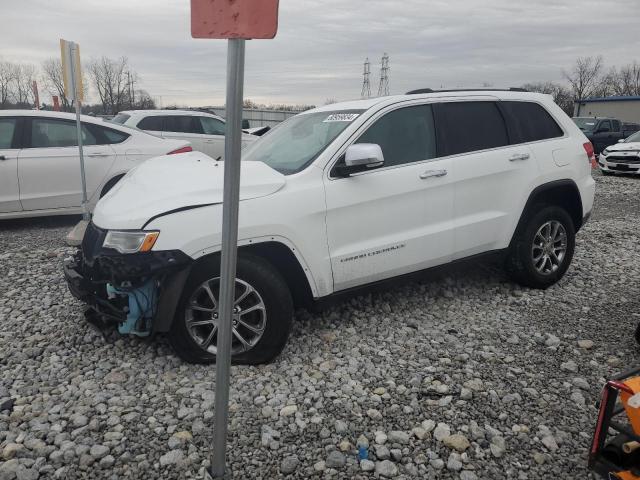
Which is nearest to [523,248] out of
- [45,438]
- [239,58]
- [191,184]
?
[191,184]

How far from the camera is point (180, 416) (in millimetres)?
2977

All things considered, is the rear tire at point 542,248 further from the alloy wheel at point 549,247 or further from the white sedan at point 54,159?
the white sedan at point 54,159

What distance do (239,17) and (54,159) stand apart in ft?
20.3

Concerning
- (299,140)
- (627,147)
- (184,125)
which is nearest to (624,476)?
(299,140)

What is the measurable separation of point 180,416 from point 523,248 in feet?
10.7

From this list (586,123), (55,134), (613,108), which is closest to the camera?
(55,134)

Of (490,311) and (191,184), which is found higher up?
(191,184)

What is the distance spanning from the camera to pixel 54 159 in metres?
7.11

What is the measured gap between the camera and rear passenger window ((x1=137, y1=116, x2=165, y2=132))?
10.8 m

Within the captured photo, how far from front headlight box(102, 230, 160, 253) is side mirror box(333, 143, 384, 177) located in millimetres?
1342

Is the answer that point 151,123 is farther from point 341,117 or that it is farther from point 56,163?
point 341,117

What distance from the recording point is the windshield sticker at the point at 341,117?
155 inches

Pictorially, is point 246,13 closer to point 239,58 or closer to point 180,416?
point 239,58

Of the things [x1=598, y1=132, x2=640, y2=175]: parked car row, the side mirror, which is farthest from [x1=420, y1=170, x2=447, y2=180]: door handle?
[x1=598, y1=132, x2=640, y2=175]: parked car row
